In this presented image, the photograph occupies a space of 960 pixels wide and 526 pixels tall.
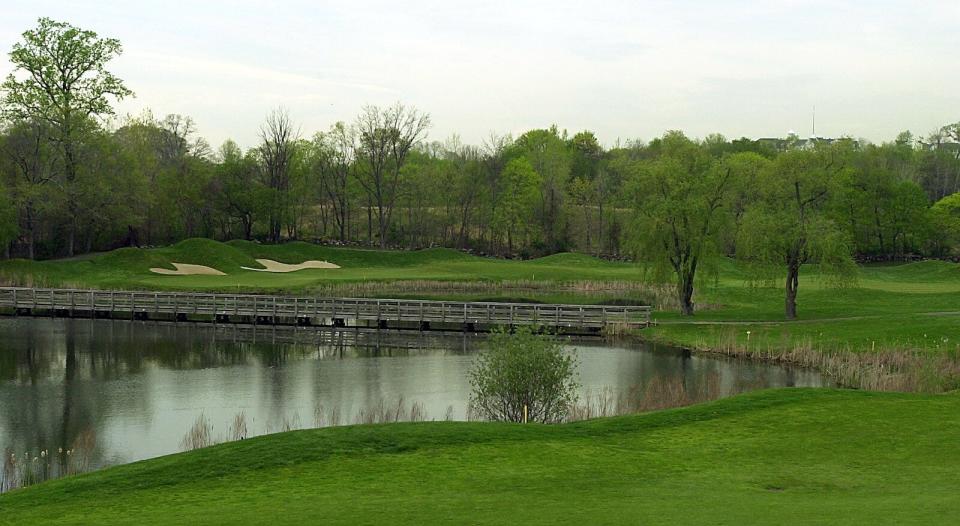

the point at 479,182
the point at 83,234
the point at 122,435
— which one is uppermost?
the point at 479,182

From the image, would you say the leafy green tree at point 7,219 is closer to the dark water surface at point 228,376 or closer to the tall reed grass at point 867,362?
the dark water surface at point 228,376

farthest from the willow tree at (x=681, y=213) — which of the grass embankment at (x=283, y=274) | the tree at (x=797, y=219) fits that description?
the grass embankment at (x=283, y=274)

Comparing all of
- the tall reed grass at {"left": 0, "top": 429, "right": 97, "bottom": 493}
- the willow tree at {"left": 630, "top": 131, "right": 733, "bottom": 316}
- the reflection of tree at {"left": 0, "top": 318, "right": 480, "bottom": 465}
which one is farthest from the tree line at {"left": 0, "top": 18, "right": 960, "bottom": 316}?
the tall reed grass at {"left": 0, "top": 429, "right": 97, "bottom": 493}

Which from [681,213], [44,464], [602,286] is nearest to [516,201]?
[602,286]

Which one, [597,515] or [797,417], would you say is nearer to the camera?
[597,515]

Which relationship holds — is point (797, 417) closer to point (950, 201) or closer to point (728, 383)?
point (728, 383)

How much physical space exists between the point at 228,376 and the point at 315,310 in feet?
57.8

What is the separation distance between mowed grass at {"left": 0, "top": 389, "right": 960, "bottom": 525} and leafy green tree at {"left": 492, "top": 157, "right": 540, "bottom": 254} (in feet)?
258

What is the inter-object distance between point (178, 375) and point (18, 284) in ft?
119

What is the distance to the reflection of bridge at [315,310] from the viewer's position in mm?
51781

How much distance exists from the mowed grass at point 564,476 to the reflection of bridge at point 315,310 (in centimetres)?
2811

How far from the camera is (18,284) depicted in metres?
66.8

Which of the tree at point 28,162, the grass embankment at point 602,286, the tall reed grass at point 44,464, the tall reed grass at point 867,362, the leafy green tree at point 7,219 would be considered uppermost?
the tree at point 28,162

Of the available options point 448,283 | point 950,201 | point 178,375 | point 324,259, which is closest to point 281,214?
point 324,259
